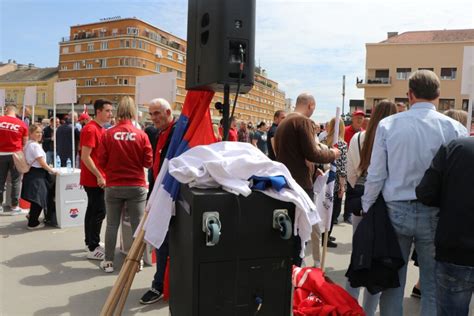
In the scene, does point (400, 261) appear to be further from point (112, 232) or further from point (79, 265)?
point (79, 265)

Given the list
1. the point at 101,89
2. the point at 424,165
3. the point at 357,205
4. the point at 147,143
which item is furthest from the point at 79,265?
the point at 101,89

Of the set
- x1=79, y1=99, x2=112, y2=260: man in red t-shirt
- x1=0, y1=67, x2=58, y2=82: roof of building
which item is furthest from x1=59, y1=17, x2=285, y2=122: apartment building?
x1=79, y1=99, x2=112, y2=260: man in red t-shirt

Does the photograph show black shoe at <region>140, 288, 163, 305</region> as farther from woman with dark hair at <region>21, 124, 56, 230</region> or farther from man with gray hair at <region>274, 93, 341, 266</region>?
woman with dark hair at <region>21, 124, 56, 230</region>

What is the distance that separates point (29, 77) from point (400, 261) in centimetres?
8963

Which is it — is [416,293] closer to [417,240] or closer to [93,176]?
[417,240]

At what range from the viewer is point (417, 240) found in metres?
2.50

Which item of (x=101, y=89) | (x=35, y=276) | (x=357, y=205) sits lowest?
(x=35, y=276)

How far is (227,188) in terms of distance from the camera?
1929mm

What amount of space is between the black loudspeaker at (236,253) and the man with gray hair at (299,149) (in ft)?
4.77

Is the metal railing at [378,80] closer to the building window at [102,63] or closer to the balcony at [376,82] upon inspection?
the balcony at [376,82]

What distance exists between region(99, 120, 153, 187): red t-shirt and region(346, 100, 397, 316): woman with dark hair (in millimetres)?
2203

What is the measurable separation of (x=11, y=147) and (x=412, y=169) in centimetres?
650

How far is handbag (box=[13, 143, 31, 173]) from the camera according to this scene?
6.07 m

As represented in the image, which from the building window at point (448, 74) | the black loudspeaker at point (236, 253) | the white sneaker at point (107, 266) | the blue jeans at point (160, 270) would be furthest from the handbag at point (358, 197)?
the building window at point (448, 74)
